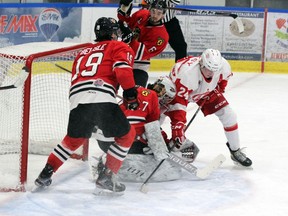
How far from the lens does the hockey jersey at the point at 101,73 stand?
3342mm

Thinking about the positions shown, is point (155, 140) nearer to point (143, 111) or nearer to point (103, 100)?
point (143, 111)

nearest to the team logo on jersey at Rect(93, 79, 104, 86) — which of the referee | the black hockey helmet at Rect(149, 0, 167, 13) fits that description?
the black hockey helmet at Rect(149, 0, 167, 13)

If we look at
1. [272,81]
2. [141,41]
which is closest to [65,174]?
[141,41]

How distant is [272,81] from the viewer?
303 inches

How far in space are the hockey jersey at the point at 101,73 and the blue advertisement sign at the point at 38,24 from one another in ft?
10.8

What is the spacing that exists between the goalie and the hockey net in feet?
1.31

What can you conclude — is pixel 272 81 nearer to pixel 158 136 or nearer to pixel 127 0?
pixel 127 0

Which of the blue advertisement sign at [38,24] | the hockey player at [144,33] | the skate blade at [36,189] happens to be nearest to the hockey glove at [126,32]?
the hockey player at [144,33]

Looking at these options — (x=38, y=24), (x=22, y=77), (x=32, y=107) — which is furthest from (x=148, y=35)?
(x=38, y=24)

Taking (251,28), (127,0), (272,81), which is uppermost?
(127,0)

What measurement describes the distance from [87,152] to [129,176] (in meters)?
0.51

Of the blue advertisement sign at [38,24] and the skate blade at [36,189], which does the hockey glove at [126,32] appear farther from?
the blue advertisement sign at [38,24]

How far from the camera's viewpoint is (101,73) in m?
3.38

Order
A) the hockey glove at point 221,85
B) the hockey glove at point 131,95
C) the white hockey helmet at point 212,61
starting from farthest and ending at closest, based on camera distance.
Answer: the hockey glove at point 221,85 → the white hockey helmet at point 212,61 → the hockey glove at point 131,95
